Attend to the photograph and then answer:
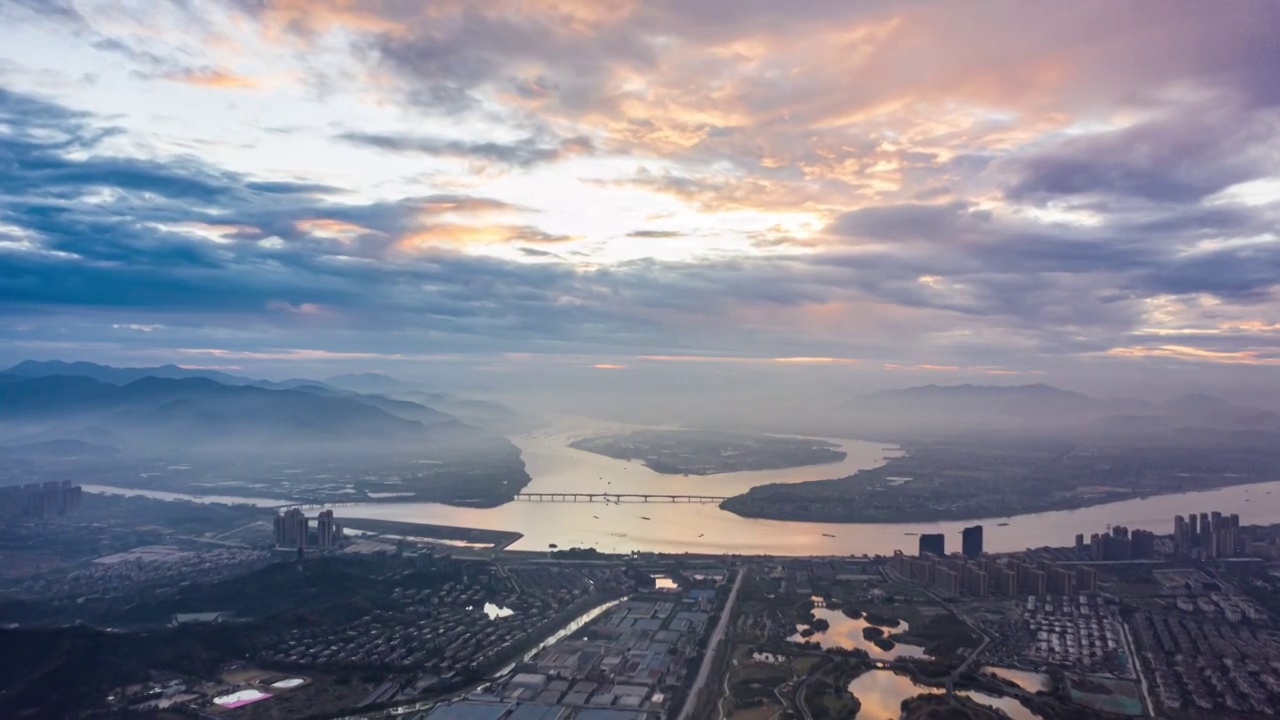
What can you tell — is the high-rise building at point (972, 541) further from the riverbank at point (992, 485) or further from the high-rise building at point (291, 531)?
the high-rise building at point (291, 531)

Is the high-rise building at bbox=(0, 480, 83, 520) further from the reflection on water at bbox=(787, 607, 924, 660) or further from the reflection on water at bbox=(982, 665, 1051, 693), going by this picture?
the reflection on water at bbox=(982, 665, 1051, 693)

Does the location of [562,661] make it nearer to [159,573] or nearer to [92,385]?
[159,573]

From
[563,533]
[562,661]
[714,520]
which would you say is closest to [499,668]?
[562,661]

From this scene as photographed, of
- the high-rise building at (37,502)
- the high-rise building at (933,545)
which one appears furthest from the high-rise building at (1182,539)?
the high-rise building at (37,502)

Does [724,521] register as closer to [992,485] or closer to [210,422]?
[992,485]

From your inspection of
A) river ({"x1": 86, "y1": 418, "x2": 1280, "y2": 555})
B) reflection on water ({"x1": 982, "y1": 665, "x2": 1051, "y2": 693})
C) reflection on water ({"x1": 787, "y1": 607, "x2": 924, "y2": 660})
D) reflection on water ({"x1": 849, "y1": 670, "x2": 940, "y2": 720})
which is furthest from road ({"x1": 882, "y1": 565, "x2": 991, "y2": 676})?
river ({"x1": 86, "y1": 418, "x2": 1280, "y2": 555})

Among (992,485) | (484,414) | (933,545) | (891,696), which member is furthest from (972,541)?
(484,414)
